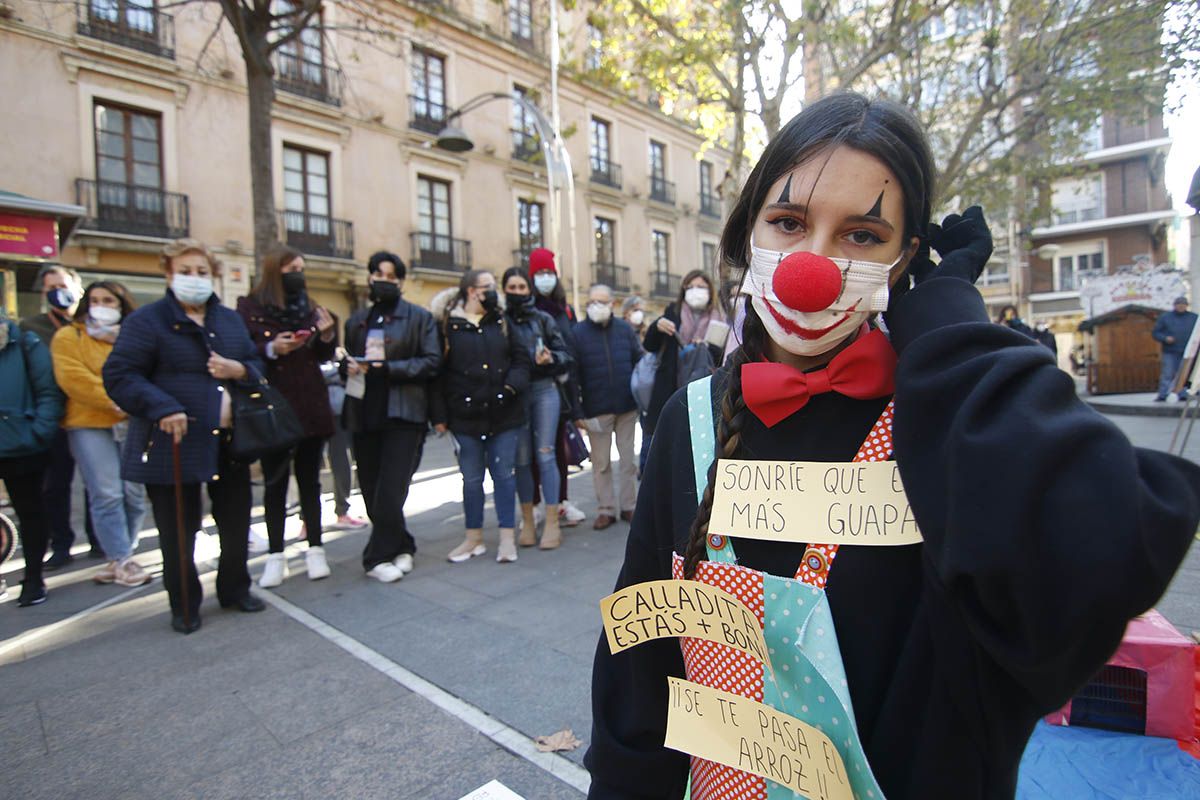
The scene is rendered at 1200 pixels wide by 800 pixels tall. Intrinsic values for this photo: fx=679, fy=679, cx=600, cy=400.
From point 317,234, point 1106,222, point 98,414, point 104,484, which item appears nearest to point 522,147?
point 317,234

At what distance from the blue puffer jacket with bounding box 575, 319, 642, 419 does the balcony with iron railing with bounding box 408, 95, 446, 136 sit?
640 inches

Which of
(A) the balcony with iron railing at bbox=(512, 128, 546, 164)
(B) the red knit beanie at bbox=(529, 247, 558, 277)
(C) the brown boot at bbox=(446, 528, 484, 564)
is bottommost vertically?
(C) the brown boot at bbox=(446, 528, 484, 564)

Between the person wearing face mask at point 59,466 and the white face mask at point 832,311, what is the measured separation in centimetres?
542

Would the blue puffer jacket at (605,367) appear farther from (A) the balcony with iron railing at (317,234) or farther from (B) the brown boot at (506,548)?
(A) the balcony with iron railing at (317,234)

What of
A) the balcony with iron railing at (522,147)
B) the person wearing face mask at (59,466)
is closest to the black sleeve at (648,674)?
the person wearing face mask at (59,466)

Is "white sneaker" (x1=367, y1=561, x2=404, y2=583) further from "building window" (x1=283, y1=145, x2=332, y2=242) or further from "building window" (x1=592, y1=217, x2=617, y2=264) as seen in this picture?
"building window" (x1=592, y1=217, x2=617, y2=264)

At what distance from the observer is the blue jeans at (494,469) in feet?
15.5

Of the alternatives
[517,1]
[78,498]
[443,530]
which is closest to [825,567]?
[443,530]

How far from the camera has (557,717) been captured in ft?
8.59

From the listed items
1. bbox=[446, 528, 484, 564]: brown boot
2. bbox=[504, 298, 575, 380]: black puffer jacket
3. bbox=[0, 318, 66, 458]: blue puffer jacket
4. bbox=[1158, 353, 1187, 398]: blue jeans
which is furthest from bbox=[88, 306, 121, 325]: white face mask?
bbox=[1158, 353, 1187, 398]: blue jeans

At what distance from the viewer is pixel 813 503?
985 mm

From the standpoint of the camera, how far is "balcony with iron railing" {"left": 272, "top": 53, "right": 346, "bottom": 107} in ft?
56.1

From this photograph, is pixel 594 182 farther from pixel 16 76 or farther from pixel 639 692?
pixel 639 692

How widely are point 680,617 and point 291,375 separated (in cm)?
388
